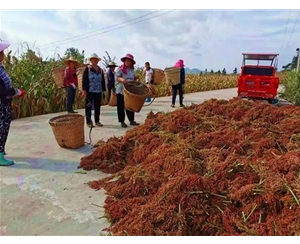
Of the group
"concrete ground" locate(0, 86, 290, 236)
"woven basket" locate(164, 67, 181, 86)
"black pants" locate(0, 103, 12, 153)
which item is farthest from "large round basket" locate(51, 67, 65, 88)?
"black pants" locate(0, 103, 12, 153)

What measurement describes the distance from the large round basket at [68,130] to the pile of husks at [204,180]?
1.71ft

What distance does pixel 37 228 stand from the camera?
2.13 metres

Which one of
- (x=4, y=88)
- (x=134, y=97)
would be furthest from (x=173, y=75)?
(x=4, y=88)

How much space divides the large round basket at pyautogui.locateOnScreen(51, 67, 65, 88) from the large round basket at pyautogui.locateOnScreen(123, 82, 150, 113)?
2083 mm

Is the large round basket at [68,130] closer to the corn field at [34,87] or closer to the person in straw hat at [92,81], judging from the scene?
the person in straw hat at [92,81]

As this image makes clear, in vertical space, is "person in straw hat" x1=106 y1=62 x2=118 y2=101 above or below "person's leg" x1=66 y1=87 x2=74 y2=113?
above

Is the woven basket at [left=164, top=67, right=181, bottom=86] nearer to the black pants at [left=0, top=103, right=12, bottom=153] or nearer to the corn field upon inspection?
the corn field

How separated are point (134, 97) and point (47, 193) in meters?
2.53

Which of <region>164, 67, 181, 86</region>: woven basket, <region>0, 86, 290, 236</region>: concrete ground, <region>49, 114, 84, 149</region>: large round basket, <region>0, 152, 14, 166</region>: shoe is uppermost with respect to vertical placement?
<region>164, 67, 181, 86</region>: woven basket

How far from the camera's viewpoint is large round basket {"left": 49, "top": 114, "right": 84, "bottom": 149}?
3.76m

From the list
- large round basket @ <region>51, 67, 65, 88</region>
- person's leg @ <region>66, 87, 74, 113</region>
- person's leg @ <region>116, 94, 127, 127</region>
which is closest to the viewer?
person's leg @ <region>116, 94, 127, 127</region>

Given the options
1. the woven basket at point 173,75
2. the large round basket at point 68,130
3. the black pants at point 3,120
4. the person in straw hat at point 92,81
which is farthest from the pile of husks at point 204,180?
the woven basket at point 173,75

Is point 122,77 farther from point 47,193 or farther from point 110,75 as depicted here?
point 47,193

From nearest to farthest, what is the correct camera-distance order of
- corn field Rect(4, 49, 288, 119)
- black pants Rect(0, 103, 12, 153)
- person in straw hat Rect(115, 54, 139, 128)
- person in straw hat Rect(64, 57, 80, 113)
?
1. black pants Rect(0, 103, 12, 153)
2. person in straw hat Rect(115, 54, 139, 128)
3. person in straw hat Rect(64, 57, 80, 113)
4. corn field Rect(4, 49, 288, 119)
